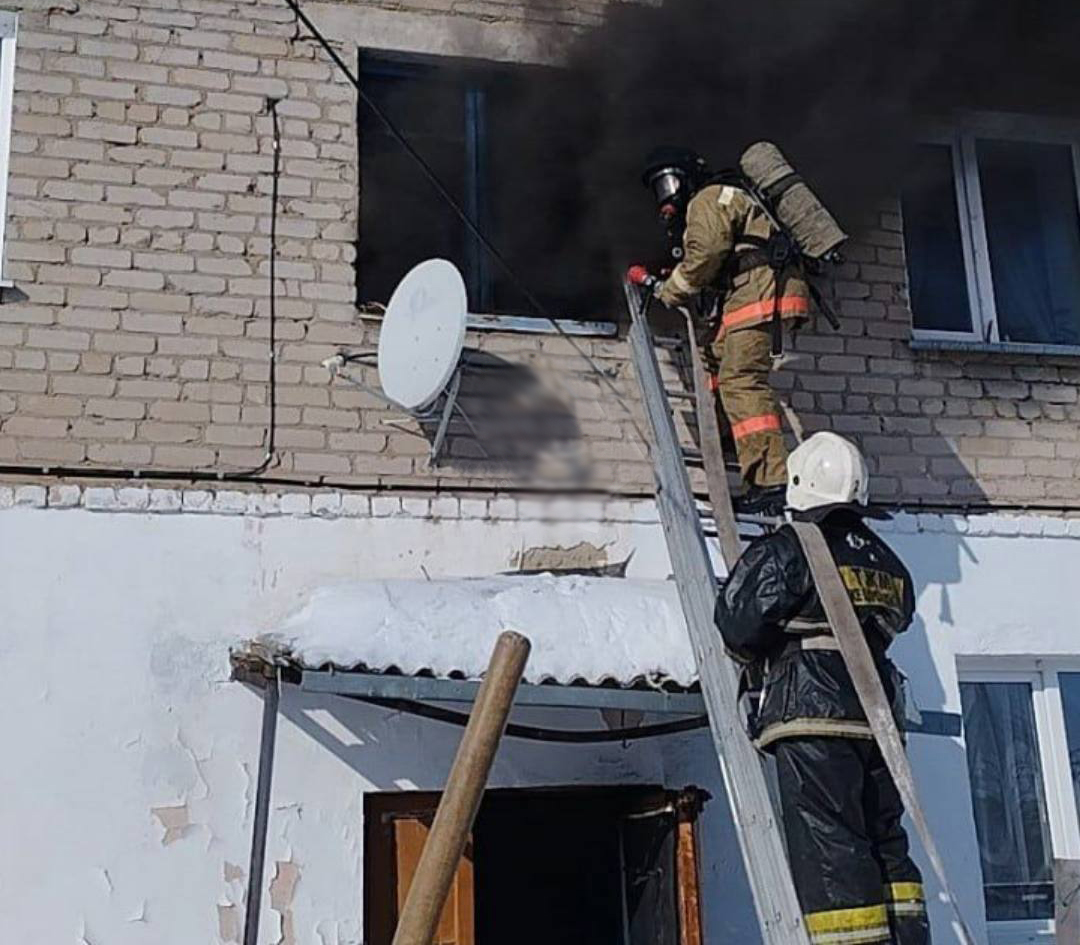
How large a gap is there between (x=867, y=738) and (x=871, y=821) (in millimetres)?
283

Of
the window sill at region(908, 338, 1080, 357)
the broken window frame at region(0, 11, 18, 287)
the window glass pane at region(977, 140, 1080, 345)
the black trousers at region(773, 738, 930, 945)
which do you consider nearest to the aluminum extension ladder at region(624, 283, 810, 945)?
the black trousers at region(773, 738, 930, 945)

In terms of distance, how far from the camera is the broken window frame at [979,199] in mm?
6328

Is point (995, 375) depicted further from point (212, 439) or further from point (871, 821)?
point (212, 439)

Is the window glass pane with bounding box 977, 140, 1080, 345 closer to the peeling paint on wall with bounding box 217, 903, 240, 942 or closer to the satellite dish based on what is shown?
the satellite dish

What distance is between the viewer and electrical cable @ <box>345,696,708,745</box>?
4.95m

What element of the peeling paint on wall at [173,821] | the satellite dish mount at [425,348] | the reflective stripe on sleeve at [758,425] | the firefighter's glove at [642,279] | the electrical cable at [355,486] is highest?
the firefighter's glove at [642,279]

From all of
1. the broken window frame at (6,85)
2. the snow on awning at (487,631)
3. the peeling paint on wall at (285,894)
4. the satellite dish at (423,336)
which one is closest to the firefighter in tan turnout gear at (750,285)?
the snow on awning at (487,631)

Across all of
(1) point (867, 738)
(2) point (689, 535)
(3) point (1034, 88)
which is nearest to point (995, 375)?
(3) point (1034, 88)

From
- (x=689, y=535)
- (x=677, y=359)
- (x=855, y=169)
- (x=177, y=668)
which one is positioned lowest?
(x=177, y=668)

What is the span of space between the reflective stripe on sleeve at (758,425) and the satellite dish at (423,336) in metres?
1.06

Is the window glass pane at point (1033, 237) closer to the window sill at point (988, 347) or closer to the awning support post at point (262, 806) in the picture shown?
the window sill at point (988, 347)

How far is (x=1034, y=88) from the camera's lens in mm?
6781

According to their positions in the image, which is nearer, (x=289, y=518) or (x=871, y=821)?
(x=871, y=821)

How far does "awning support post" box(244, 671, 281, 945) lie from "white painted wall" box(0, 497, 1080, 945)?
0.04 meters
